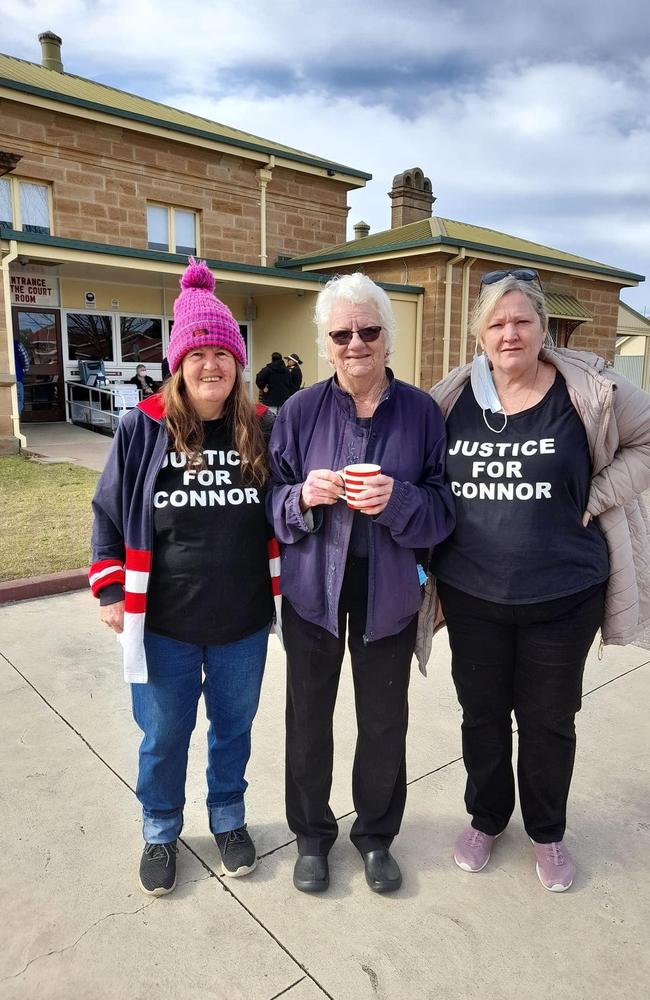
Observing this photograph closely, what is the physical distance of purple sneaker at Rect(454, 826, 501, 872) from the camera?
2389mm

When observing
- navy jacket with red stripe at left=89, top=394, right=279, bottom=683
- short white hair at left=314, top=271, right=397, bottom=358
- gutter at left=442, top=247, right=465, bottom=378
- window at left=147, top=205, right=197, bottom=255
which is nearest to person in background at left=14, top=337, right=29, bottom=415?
window at left=147, top=205, right=197, bottom=255

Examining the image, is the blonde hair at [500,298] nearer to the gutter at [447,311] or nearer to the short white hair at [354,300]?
the short white hair at [354,300]

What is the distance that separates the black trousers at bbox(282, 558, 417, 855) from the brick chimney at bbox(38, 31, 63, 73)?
2123 centimetres

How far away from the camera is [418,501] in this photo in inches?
80.6

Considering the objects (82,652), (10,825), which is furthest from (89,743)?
(82,652)

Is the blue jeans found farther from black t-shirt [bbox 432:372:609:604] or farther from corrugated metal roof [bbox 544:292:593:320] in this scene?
corrugated metal roof [bbox 544:292:593:320]

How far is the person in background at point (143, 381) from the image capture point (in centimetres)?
1457

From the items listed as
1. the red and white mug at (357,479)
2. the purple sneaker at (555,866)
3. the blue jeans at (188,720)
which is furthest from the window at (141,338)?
the purple sneaker at (555,866)

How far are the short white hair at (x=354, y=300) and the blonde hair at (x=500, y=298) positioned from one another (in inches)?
11.2

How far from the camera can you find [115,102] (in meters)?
17.0

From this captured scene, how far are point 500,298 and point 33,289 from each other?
1475cm

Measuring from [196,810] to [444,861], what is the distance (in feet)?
3.16

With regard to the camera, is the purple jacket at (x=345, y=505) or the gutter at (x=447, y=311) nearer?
the purple jacket at (x=345, y=505)

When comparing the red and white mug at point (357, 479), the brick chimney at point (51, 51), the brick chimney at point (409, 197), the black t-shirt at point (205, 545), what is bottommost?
the black t-shirt at point (205, 545)
